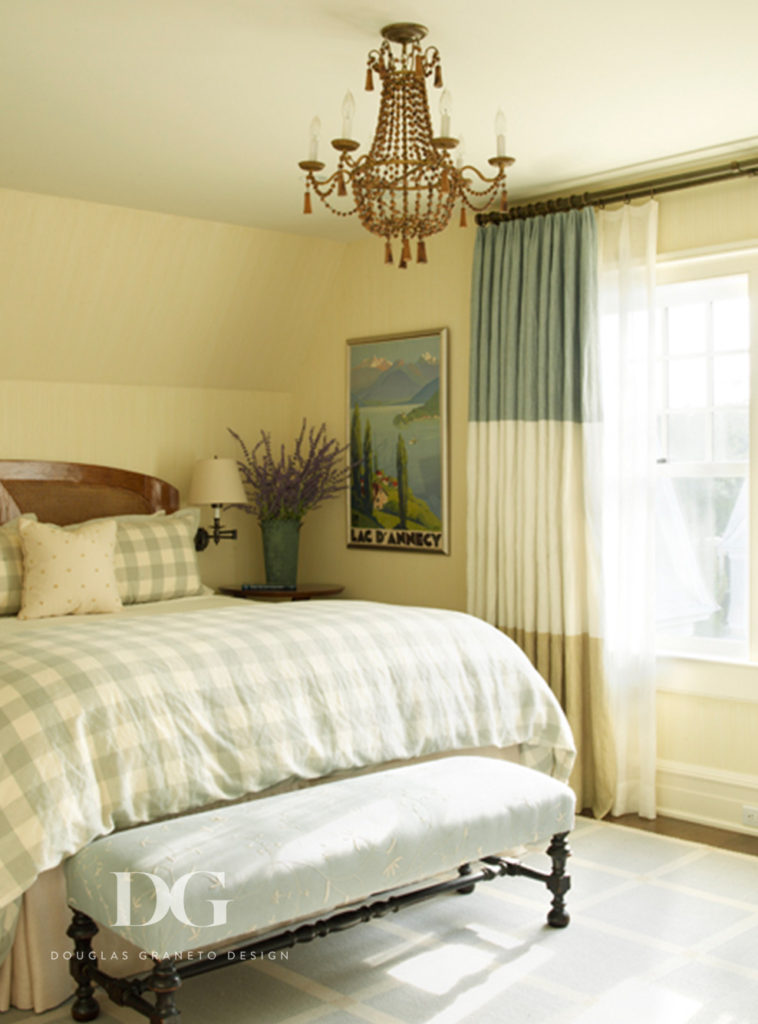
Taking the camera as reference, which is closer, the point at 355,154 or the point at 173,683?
the point at 173,683

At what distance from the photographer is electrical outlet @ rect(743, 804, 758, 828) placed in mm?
4035

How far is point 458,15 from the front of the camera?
2.82 meters

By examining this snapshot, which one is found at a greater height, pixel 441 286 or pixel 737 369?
pixel 441 286

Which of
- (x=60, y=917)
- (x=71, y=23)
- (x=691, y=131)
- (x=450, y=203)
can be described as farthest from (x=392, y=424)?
(x=60, y=917)

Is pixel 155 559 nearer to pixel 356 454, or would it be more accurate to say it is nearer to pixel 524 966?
pixel 356 454

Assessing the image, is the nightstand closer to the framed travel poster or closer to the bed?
the framed travel poster

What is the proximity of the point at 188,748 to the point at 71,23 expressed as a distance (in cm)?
192

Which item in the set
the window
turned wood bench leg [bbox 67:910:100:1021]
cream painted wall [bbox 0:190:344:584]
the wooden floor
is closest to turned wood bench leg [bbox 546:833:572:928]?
the wooden floor

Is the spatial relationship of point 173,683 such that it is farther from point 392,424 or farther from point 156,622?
point 392,424

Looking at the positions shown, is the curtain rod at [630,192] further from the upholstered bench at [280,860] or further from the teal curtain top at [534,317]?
the upholstered bench at [280,860]

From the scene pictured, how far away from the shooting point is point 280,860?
243cm

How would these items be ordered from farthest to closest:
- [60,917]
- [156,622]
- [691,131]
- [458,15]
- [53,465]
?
[53,465] → [691,131] → [156,622] → [458,15] → [60,917]

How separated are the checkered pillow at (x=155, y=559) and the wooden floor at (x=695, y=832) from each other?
208 centimetres

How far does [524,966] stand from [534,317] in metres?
2.62
